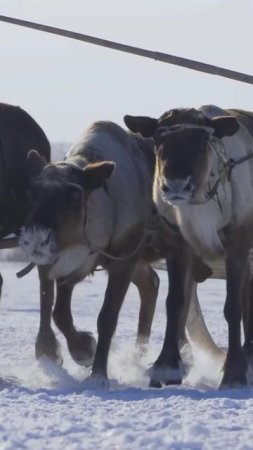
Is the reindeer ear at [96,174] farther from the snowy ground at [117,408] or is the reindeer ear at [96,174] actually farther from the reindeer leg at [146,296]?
the reindeer leg at [146,296]

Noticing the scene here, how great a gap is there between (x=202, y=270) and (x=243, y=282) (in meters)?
0.58

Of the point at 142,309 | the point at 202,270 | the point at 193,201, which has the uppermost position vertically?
the point at 193,201

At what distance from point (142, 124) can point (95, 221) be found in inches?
25.2

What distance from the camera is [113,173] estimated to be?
9.80m

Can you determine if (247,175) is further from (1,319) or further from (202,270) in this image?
(1,319)

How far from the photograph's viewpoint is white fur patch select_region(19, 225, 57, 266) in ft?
29.3

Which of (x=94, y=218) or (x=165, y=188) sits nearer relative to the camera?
(x=165, y=188)

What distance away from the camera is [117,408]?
7.99 meters

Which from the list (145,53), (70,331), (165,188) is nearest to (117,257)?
(70,331)

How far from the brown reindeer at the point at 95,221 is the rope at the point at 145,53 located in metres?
0.64

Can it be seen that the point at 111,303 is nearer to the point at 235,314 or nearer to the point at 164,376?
the point at 164,376

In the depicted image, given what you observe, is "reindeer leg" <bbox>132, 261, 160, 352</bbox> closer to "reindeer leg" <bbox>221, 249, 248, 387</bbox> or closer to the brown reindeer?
the brown reindeer

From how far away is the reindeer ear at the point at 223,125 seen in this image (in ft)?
30.2

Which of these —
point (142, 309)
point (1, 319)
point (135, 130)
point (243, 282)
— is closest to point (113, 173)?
point (135, 130)
